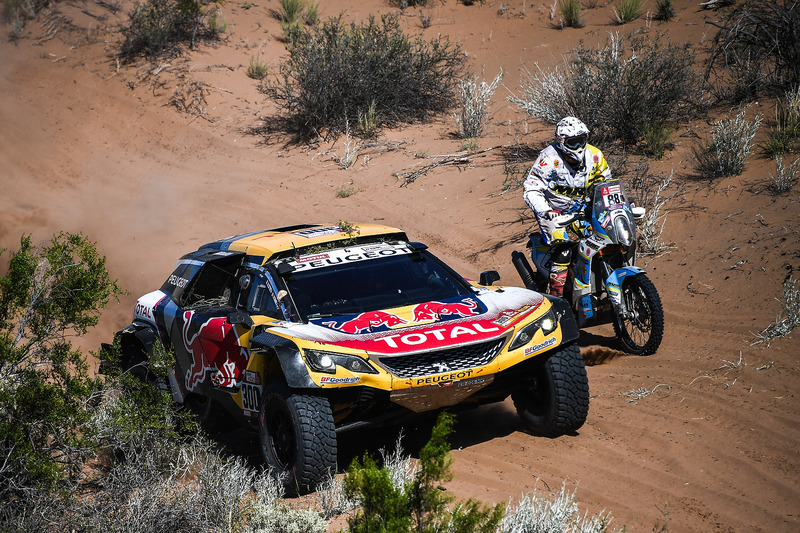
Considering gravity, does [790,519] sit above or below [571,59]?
below

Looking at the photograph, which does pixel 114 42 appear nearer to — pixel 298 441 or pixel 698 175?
pixel 698 175

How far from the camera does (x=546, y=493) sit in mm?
5395

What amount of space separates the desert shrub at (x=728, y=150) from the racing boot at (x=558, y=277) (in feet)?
14.2

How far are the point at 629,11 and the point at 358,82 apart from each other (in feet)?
25.5

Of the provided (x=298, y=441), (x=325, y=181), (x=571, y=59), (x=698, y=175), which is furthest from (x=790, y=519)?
(x=571, y=59)

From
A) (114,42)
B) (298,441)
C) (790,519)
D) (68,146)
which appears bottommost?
(790,519)

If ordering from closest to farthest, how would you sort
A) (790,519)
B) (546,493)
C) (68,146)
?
(790,519) < (546,493) < (68,146)

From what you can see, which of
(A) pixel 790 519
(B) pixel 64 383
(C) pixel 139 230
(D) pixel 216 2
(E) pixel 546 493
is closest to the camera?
(A) pixel 790 519

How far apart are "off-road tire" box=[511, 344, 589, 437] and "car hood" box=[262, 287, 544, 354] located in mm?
430

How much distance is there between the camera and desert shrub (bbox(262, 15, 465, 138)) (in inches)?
705

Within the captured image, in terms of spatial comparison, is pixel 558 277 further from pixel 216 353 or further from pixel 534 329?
pixel 216 353

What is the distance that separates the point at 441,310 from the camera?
6137 mm

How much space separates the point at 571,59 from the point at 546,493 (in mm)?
16206

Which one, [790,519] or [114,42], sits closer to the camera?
[790,519]
